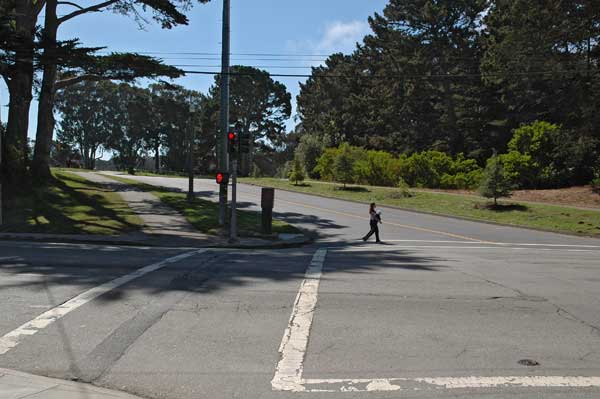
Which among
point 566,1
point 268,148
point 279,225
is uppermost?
point 566,1

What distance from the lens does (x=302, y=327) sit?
21.8ft

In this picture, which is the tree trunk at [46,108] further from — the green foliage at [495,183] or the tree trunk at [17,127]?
the green foliage at [495,183]

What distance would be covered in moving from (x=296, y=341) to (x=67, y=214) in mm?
19180

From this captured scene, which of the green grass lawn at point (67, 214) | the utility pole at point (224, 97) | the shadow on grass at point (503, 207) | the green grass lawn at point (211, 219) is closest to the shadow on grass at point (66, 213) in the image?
the green grass lawn at point (67, 214)

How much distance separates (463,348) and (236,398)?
8.93 ft

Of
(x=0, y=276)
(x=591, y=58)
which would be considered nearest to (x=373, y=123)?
(x=591, y=58)

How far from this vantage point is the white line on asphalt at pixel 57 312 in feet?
19.5

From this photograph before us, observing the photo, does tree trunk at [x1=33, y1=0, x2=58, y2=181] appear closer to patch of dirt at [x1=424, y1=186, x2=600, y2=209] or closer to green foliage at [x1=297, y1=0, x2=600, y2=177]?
green foliage at [x1=297, y1=0, x2=600, y2=177]

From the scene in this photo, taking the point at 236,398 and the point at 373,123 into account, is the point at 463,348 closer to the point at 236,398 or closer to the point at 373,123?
the point at 236,398

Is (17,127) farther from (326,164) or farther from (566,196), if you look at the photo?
Result: (326,164)

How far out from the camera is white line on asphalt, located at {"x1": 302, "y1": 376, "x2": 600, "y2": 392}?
189 inches

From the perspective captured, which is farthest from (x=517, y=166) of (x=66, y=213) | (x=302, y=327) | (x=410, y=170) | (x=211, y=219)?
(x=302, y=327)

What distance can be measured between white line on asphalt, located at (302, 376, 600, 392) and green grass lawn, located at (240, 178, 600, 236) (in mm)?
21827

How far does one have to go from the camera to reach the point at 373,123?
67.7m
